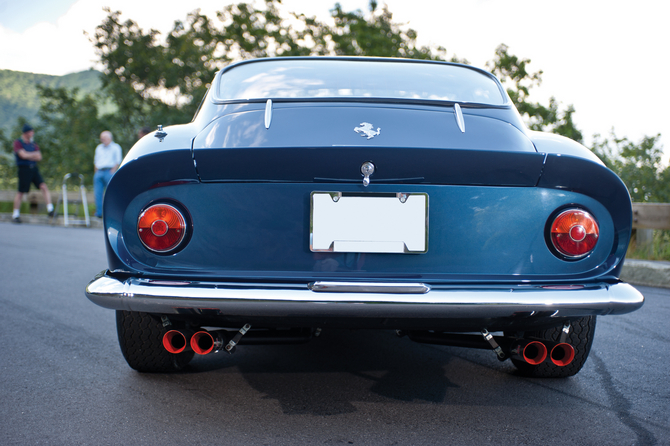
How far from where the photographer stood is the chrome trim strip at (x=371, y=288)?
5.96 ft

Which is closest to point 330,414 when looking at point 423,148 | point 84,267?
point 423,148

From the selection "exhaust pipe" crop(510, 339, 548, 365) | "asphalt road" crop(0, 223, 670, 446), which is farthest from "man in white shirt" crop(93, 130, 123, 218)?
"exhaust pipe" crop(510, 339, 548, 365)

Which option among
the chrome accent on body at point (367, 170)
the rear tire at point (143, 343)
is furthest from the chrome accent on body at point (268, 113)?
the rear tire at point (143, 343)

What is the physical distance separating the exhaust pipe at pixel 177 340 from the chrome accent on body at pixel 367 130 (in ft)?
3.42

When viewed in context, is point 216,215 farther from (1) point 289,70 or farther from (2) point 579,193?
(2) point 579,193

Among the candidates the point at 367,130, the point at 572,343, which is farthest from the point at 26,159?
the point at 572,343

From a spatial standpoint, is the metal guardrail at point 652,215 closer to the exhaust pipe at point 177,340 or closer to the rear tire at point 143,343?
the rear tire at point 143,343

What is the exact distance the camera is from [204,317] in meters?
1.93

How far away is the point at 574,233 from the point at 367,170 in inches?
32.2

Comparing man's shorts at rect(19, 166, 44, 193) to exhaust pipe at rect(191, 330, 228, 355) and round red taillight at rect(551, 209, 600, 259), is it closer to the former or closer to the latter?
exhaust pipe at rect(191, 330, 228, 355)

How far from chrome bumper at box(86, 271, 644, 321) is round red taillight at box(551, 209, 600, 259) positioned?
159 mm

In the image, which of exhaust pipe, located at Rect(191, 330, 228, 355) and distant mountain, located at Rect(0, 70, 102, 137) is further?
distant mountain, located at Rect(0, 70, 102, 137)

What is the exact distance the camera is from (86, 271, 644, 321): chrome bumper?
70.4 inches

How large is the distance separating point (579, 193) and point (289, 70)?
5.19ft
